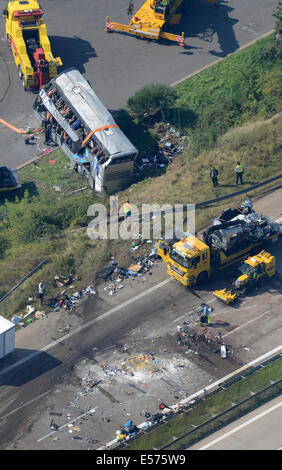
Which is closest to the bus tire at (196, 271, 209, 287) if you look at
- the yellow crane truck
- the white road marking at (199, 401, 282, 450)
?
the yellow crane truck

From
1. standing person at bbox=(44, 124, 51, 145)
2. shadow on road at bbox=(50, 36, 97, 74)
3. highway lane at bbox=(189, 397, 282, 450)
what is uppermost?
shadow on road at bbox=(50, 36, 97, 74)

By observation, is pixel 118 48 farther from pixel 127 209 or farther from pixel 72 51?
pixel 127 209

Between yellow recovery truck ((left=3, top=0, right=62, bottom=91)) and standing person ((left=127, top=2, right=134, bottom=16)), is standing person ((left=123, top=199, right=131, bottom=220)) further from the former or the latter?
standing person ((left=127, top=2, right=134, bottom=16))

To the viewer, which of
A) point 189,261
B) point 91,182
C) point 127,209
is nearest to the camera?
point 189,261

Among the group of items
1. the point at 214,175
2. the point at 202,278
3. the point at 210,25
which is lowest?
the point at 202,278

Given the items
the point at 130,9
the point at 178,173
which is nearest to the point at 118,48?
the point at 130,9

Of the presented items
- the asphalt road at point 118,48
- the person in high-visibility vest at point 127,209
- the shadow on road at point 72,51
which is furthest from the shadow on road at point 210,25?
the person in high-visibility vest at point 127,209
